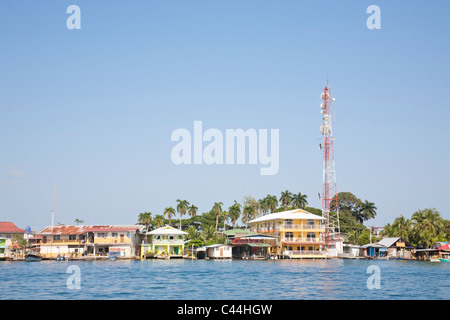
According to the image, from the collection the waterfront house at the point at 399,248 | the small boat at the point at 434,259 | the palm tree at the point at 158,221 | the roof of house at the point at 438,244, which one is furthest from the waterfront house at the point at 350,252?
the palm tree at the point at 158,221

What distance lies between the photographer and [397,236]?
308 feet

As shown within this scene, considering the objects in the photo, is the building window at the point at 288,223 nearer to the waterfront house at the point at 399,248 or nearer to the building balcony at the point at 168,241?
the building balcony at the point at 168,241

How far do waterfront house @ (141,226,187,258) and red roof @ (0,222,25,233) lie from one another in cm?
3102

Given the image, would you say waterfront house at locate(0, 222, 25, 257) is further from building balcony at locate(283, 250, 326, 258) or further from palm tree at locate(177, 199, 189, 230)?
building balcony at locate(283, 250, 326, 258)

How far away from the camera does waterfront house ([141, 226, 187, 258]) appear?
84.9 meters

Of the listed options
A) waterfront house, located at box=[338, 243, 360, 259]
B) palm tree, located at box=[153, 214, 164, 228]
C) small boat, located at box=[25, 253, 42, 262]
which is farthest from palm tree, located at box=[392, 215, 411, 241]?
small boat, located at box=[25, 253, 42, 262]

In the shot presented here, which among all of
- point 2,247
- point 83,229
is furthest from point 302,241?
point 2,247

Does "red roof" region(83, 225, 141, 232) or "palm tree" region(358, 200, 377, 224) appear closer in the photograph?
"red roof" region(83, 225, 141, 232)

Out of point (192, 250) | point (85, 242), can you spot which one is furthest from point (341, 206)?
point (85, 242)

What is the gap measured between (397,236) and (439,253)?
1230 cm

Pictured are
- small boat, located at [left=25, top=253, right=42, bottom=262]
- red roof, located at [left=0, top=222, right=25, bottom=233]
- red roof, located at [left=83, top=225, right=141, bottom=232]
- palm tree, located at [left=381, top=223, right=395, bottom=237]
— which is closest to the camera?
small boat, located at [left=25, top=253, right=42, bottom=262]

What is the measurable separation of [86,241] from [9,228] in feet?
78.7
